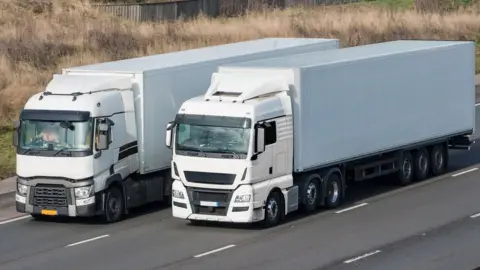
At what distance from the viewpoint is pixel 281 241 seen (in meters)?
22.2

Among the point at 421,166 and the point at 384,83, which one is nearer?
the point at 384,83

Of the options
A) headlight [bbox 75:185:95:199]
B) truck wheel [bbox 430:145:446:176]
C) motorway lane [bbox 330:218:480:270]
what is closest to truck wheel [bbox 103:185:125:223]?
headlight [bbox 75:185:95:199]

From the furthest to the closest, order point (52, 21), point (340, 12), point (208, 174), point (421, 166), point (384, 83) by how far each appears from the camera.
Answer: point (340, 12) < point (52, 21) < point (421, 166) < point (384, 83) < point (208, 174)

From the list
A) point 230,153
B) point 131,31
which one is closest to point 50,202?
point 230,153

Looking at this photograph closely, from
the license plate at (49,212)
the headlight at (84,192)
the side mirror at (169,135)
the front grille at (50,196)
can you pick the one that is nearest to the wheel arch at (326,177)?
the side mirror at (169,135)

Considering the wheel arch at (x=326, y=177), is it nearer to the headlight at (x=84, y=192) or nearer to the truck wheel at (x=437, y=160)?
the truck wheel at (x=437, y=160)

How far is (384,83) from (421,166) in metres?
2.95

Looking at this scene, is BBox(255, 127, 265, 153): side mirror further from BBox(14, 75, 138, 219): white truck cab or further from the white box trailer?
BBox(14, 75, 138, 219): white truck cab

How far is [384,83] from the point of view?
27.2m

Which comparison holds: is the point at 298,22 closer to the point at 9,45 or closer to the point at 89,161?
the point at 9,45

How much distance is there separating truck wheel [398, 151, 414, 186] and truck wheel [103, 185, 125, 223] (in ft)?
23.5

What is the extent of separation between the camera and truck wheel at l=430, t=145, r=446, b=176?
29.5 meters

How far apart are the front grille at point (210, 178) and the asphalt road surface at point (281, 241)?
39.8 inches

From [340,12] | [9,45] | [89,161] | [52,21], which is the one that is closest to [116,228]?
[89,161]
